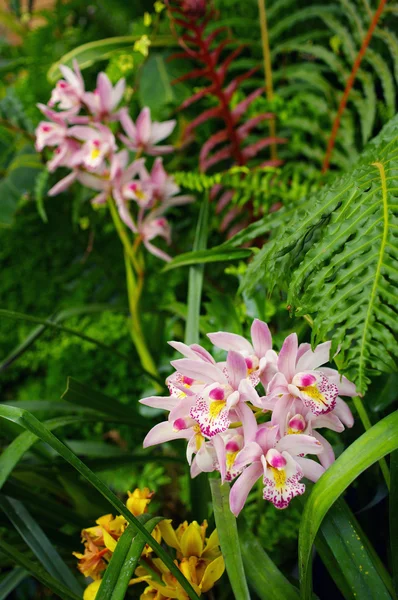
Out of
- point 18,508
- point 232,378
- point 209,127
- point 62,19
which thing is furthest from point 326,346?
point 62,19

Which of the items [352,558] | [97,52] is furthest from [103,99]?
[352,558]

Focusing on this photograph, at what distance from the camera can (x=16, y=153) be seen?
1.22 m

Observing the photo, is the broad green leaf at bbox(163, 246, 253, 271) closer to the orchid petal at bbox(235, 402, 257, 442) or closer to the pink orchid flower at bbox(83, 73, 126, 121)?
the orchid petal at bbox(235, 402, 257, 442)

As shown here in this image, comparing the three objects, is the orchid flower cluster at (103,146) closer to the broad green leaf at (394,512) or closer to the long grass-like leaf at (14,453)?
the long grass-like leaf at (14,453)

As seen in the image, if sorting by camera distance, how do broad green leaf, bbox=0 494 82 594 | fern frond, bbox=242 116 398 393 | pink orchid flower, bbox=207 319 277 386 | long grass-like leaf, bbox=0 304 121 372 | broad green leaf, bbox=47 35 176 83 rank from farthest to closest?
broad green leaf, bbox=47 35 176 83
long grass-like leaf, bbox=0 304 121 372
broad green leaf, bbox=0 494 82 594
pink orchid flower, bbox=207 319 277 386
fern frond, bbox=242 116 398 393

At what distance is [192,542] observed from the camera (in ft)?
1.91

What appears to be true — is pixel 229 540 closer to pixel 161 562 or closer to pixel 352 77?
pixel 161 562

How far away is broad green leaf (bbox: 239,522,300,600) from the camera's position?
1.79 feet

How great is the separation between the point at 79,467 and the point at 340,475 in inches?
9.1

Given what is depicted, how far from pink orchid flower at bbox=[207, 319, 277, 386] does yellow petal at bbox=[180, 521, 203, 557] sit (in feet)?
0.58

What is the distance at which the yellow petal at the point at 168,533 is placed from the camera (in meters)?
0.59

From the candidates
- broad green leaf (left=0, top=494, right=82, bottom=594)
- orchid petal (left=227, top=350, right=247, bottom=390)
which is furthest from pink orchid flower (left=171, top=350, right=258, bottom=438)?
broad green leaf (left=0, top=494, right=82, bottom=594)

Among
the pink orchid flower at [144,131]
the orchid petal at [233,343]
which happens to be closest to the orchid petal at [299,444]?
the orchid petal at [233,343]

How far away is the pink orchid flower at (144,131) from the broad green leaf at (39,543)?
0.61 metres
